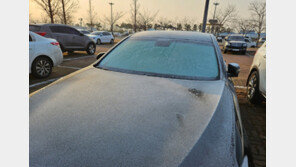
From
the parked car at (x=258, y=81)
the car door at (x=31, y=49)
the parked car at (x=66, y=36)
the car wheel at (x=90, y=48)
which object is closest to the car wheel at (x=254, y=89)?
the parked car at (x=258, y=81)

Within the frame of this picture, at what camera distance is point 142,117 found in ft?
4.15

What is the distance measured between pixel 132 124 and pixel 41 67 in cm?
561

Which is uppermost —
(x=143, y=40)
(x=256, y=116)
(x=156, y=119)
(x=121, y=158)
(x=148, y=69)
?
(x=143, y=40)

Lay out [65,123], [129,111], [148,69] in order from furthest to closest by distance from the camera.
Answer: [148,69]
[129,111]
[65,123]

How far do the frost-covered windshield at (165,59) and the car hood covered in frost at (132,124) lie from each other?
26 centimetres

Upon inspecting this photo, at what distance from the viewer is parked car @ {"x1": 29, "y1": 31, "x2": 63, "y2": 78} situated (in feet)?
17.8

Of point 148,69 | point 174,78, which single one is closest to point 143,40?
point 148,69

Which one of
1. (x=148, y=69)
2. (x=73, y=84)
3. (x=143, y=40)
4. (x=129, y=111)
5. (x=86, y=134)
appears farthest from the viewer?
(x=143, y=40)

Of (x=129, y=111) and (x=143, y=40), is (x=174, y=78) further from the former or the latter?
(x=143, y=40)

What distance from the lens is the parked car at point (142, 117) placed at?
38.3 inches

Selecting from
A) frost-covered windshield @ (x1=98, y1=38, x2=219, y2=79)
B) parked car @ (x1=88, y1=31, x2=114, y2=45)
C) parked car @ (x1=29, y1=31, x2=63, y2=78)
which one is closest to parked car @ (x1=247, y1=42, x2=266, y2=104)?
frost-covered windshield @ (x1=98, y1=38, x2=219, y2=79)

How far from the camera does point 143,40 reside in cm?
267

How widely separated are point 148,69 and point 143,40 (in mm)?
708

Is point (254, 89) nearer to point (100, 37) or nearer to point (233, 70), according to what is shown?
point (233, 70)
